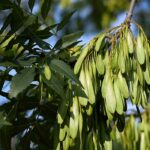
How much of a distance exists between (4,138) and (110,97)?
330mm

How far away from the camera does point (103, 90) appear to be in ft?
4.75

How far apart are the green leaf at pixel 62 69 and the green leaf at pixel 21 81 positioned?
0.18ft

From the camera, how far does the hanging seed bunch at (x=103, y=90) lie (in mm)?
1439

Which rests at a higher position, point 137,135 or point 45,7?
point 45,7

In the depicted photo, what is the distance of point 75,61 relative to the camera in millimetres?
1598

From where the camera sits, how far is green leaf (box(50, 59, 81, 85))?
1409mm

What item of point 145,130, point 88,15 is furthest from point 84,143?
point 88,15

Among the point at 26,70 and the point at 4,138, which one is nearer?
the point at 26,70

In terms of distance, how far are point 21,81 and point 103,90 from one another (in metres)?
0.20

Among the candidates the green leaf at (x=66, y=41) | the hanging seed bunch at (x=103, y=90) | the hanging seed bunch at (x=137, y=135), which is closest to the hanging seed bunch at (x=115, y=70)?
the hanging seed bunch at (x=103, y=90)

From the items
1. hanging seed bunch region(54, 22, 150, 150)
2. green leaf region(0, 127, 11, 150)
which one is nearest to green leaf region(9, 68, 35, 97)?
hanging seed bunch region(54, 22, 150, 150)

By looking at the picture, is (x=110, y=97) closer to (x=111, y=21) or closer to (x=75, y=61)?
(x=75, y=61)

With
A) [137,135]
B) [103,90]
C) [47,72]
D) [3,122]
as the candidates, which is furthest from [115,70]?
[137,135]

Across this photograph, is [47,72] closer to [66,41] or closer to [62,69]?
[62,69]
